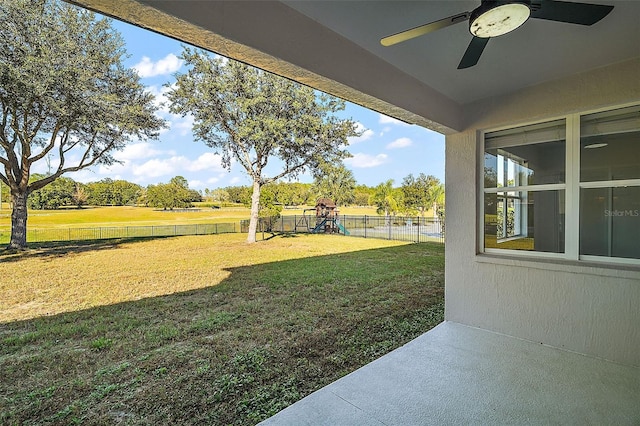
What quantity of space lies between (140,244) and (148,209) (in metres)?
1.70

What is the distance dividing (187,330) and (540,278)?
3.71 m

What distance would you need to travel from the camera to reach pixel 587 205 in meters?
2.41

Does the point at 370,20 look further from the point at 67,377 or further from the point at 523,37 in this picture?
the point at 67,377

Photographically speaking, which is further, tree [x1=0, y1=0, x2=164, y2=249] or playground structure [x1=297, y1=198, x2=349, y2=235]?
playground structure [x1=297, y1=198, x2=349, y2=235]

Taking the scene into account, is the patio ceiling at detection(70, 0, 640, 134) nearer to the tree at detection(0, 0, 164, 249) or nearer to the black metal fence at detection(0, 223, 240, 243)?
the tree at detection(0, 0, 164, 249)

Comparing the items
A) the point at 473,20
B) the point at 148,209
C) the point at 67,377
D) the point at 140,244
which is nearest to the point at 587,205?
the point at 473,20

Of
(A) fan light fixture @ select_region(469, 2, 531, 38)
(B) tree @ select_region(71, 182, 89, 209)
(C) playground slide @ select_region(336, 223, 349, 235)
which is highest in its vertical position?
(A) fan light fixture @ select_region(469, 2, 531, 38)

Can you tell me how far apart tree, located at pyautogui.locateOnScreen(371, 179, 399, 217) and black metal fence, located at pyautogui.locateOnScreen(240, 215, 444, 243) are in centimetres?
283

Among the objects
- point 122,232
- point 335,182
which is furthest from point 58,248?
point 335,182

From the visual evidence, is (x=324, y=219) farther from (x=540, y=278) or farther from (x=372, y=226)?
(x=540, y=278)

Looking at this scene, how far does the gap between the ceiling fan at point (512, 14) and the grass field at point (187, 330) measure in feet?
7.91

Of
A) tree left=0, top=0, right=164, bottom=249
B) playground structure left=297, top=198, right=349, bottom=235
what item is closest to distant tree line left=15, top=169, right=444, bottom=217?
playground structure left=297, top=198, right=349, bottom=235

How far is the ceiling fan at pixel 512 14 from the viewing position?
119 cm

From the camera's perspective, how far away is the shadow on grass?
22.4ft
